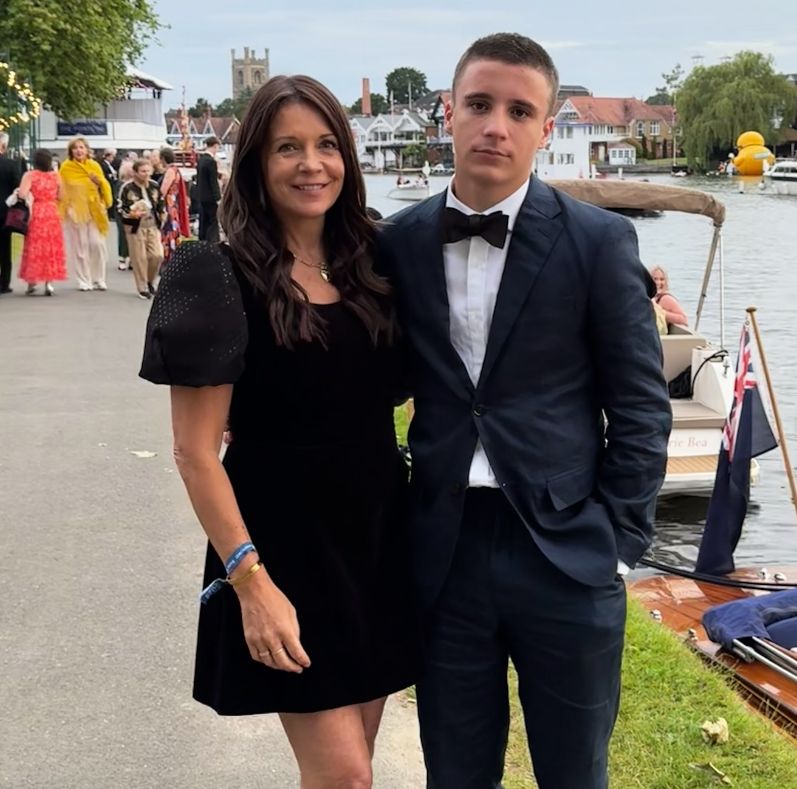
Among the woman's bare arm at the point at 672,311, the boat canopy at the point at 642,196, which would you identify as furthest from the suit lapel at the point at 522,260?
the woman's bare arm at the point at 672,311

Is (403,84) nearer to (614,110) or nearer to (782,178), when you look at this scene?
(614,110)

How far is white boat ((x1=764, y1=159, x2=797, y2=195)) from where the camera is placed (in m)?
70.9

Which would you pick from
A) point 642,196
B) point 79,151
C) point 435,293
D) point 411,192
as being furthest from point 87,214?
point 411,192

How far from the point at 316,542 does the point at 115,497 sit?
4397 millimetres

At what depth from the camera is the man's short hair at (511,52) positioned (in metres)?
2.54

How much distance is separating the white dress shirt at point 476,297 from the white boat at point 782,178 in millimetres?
73165

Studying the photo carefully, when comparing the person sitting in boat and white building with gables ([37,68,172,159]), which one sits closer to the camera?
the person sitting in boat

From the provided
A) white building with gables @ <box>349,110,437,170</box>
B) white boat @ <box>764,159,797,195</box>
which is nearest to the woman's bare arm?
white boat @ <box>764,159,797,195</box>

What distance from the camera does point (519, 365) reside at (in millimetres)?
2549

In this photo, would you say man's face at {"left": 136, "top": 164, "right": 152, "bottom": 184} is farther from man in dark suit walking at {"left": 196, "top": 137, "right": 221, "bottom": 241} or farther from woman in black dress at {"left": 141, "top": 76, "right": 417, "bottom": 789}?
woman in black dress at {"left": 141, "top": 76, "right": 417, "bottom": 789}

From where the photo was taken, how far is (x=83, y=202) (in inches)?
620

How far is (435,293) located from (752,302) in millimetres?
26628

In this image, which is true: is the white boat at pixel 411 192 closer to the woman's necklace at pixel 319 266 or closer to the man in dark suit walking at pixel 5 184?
the man in dark suit walking at pixel 5 184

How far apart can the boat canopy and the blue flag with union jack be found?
2858 mm
